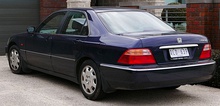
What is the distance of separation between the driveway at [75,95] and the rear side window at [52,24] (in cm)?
103

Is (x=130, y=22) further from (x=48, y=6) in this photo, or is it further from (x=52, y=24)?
(x=48, y=6)

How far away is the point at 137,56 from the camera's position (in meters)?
5.43

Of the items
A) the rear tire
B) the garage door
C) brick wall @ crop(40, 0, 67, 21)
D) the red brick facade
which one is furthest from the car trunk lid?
brick wall @ crop(40, 0, 67, 21)

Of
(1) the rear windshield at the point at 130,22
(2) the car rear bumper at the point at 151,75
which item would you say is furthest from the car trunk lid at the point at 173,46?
(1) the rear windshield at the point at 130,22

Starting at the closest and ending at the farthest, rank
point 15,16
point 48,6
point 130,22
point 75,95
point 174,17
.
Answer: point 130,22, point 75,95, point 174,17, point 15,16, point 48,6

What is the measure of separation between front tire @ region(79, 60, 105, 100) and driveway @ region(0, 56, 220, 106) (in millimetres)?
123

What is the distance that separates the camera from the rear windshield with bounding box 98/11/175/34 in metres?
6.22

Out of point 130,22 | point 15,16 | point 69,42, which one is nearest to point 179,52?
point 130,22

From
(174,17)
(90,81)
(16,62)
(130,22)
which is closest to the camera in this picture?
(90,81)

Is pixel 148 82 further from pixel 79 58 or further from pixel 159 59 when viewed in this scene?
pixel 79 58

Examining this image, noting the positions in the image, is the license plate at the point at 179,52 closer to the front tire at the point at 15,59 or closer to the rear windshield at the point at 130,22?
the rear windshield at the point at 130,22

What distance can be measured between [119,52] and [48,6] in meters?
7.83

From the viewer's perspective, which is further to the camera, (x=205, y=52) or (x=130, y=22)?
(x=130, y=22)

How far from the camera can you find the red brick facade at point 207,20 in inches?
352
